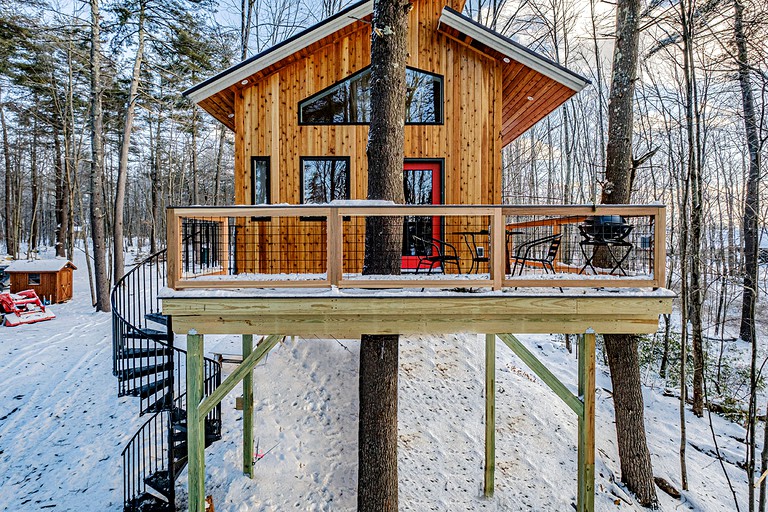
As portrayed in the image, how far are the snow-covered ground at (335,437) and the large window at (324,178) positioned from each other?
118 inches

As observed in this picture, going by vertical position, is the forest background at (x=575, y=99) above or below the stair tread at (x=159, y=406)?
above

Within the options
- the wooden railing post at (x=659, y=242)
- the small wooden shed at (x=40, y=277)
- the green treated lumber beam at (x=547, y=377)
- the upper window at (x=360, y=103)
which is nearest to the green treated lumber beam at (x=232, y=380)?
the green treated lumber beam at (x=547, y=377)

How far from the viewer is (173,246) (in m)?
3.57

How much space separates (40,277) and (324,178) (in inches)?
467

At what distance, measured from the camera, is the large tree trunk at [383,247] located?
4324 mm

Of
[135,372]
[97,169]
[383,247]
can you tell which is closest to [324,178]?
[383,247]

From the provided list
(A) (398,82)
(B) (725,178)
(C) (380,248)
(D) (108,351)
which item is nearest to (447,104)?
(A) (398,82)

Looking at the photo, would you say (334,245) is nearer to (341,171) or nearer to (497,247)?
(497,247)

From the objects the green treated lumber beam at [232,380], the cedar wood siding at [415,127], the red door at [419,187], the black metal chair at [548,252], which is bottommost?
the green treated lumber beam at [232,380]

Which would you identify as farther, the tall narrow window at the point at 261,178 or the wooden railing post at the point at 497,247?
the tall narrow window at the point at 261,178

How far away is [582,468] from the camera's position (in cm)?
383

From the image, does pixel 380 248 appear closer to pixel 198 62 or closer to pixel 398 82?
pixel 398 82

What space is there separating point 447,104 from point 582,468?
241 inches

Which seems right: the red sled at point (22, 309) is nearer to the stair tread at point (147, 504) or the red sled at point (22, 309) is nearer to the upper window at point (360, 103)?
the stair tread at point (147, 504)
